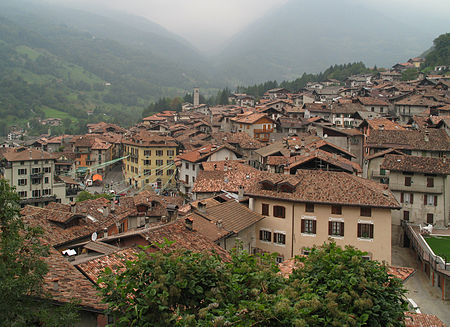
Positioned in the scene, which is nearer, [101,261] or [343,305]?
[343,305]

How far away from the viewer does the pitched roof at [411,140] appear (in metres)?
38.8

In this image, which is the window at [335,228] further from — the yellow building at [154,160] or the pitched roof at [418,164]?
the yellow building at [154,160]

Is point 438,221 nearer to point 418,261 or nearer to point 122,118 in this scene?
point 418,261

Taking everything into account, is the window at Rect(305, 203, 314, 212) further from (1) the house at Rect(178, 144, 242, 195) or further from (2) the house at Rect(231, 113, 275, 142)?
(2) the house at Rect(231, 113, 275, 142)

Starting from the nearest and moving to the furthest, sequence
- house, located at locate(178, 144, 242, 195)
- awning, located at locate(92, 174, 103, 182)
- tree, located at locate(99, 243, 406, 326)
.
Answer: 1. tree, located at locate(99, 243, 406, 326)
2. house, located at locate(178, 144, 242, 195)
3. awning, located at locate(92, 174, 103, 182)

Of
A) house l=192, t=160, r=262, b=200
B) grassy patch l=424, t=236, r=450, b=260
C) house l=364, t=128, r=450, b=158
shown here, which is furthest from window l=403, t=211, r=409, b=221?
house l=192, t=160, r=262, b=200

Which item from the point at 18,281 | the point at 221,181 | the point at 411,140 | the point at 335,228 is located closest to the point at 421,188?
the point at 411,140

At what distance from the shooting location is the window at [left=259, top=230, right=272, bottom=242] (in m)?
27.6

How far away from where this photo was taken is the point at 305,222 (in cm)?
2706

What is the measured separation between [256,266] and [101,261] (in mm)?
5796

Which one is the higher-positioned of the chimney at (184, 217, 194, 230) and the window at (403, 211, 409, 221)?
the chimney at (184, 217, 194, 230)

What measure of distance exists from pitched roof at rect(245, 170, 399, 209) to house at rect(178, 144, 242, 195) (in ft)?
65.3

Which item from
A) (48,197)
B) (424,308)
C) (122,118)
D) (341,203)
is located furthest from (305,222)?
(122,118)

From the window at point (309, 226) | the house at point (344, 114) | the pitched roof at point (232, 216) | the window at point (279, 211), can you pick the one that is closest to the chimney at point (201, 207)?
the pitched roof at point (232, 216)
